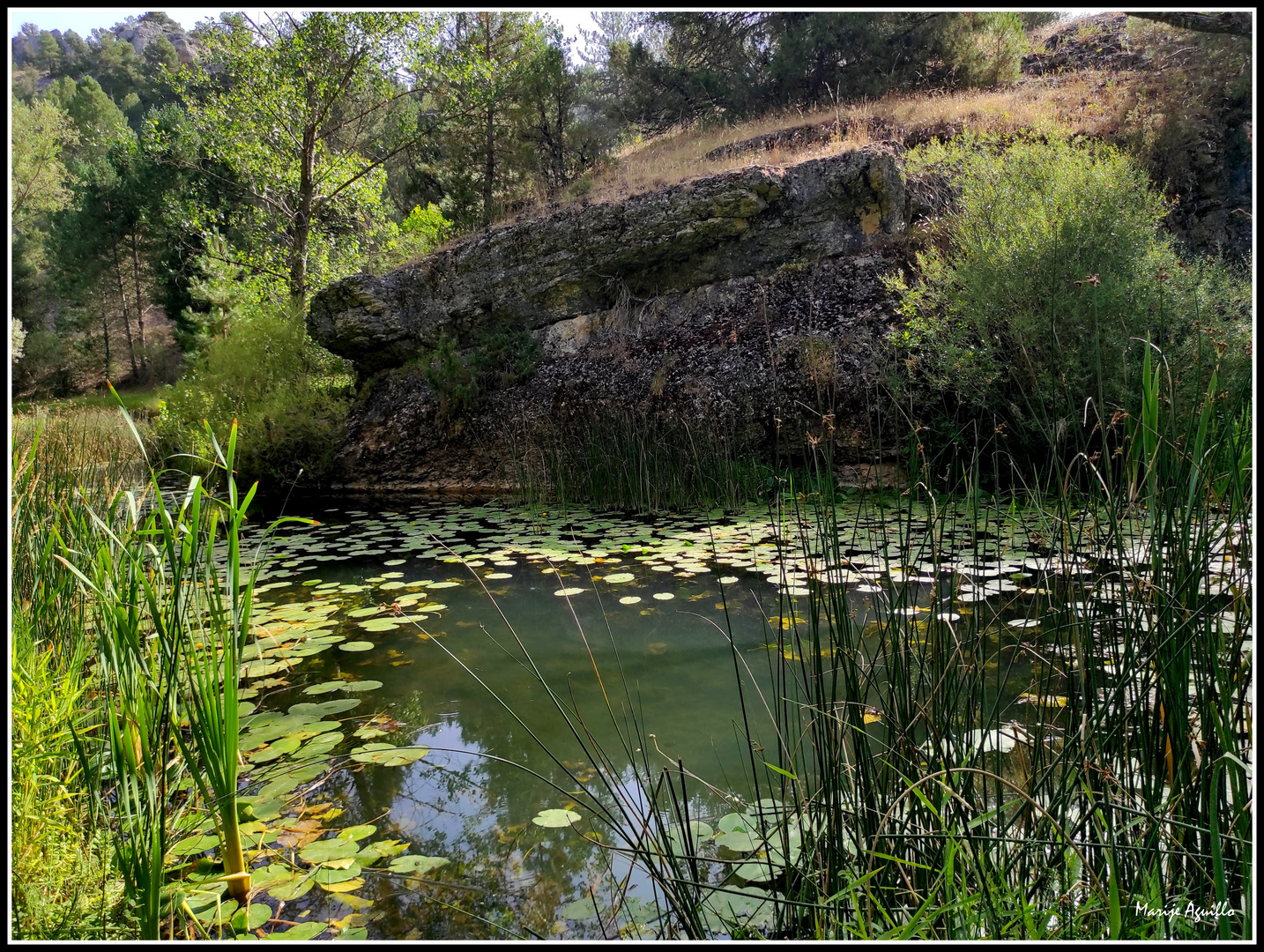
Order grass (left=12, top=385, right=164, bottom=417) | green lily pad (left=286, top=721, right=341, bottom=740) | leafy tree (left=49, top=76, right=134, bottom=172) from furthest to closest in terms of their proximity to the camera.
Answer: leafy tree (left=49, top=76, right=134, bottom=172)
grass (left=12, top=385, right=164, bottom=417)
green lily pad (left=286, top=721, right=341, bottom=740)

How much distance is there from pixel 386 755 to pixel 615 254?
8.27 metres

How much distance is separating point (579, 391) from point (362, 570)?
4.85 m

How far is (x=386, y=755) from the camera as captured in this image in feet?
7.46

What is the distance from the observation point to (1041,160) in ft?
18.7

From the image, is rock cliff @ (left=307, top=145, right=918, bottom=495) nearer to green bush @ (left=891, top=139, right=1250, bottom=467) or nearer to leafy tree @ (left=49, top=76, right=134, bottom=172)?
green bush @ (left=891, top=139, right=1250, bottom=467)

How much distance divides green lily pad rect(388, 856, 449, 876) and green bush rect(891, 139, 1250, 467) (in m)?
3.79

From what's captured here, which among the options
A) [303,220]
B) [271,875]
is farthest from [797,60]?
[271,875]

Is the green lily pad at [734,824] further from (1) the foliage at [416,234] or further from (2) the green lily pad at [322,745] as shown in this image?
(1) the foliage at [416,234]

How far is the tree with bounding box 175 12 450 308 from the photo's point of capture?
10.5 metres

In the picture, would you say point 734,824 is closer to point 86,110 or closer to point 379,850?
point 379,850

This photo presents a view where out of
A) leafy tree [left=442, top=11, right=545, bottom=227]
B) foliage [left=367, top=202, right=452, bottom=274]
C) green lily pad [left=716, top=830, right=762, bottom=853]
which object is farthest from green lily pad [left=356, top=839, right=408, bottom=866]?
leafy tree [left=442, top=11, right=545, bottom=227]

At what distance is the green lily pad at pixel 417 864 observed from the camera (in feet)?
5.67

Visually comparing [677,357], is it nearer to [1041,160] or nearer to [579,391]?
[579,391]

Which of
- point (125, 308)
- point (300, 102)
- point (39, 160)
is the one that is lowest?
point (125, 308)
